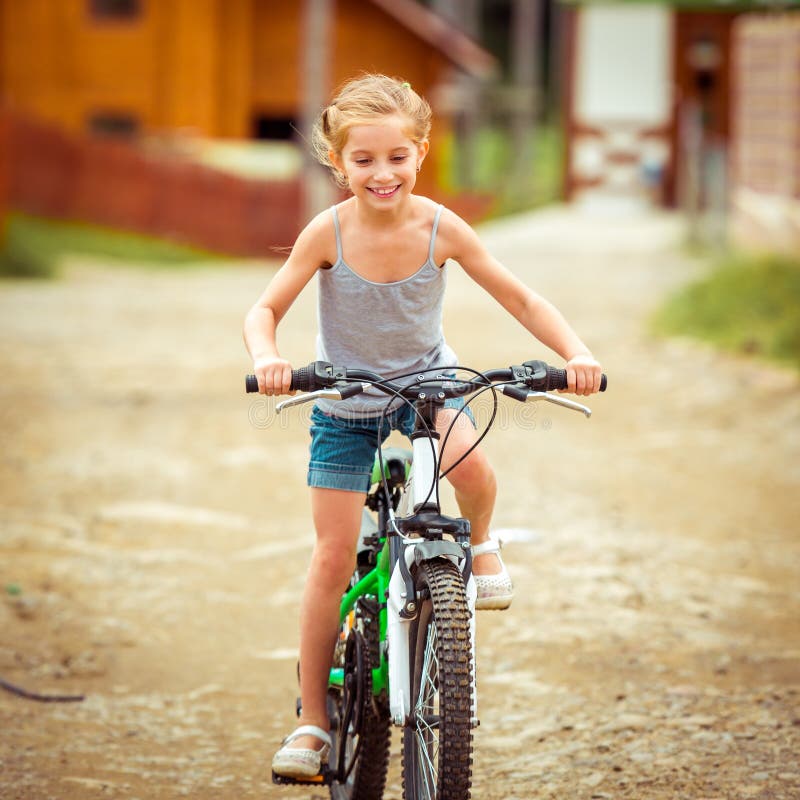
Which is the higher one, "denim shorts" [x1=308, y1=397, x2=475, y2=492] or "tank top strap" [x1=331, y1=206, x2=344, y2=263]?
"tank top strap" [x1=331, y1=206, x2=344, y2=263]

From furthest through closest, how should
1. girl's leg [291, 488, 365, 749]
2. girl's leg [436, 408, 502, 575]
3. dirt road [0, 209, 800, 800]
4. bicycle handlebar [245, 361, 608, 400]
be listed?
dirt road [0, 209, 800, 800], girl's leg [291, 488, 365, 749], girl's leg [436, 408, 502, 575], bicycle handlebar [245, 361, 608, 400]

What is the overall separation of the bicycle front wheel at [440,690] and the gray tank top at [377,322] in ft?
1.67

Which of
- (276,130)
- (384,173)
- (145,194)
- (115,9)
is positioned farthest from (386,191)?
(276,130)

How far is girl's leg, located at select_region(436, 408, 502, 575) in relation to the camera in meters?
3.23

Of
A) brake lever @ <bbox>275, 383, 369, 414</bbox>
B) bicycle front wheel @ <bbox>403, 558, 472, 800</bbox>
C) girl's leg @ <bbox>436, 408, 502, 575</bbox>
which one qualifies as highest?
brake lever @ <bbox>275, 383, 369, 414</bbox>

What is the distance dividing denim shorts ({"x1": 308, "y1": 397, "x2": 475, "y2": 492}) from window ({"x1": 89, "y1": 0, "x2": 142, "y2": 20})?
855 inches

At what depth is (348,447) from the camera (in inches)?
132

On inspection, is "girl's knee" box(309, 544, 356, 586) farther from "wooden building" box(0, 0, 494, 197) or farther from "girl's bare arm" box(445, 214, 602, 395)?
"wooden building" box(0, 0, 494, 197)

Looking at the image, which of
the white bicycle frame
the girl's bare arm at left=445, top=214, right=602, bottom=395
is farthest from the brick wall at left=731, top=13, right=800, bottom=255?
the white bicycle frame

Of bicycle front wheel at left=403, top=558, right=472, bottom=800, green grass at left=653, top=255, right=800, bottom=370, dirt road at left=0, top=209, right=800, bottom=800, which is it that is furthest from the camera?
green grass at left=653, top=255, right=800, bottom=370

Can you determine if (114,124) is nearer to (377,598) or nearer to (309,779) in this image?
(377,598)

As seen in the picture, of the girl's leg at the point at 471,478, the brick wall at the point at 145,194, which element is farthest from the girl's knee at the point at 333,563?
the brick wall at the point at 145,194

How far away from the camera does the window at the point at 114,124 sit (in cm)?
2440

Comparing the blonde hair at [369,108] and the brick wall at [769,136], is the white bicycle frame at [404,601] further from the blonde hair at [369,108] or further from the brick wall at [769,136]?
the brick wall at [769,136]
